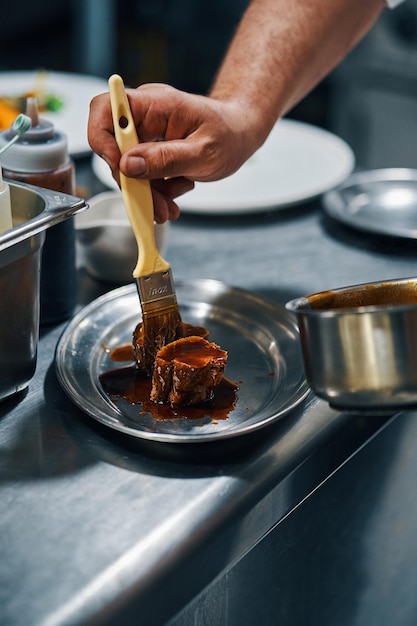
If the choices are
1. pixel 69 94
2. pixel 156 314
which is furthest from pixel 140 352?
pixel 69 94

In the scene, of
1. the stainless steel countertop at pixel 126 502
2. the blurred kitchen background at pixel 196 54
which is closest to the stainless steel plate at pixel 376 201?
the stainless steel countertop at pixel 126 502

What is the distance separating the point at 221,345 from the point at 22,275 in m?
0.33

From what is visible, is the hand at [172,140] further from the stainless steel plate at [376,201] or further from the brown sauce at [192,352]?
the stainless steel plate at [376,201]

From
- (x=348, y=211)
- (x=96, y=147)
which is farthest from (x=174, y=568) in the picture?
(x=348, y=211)

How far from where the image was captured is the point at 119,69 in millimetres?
A: 3854

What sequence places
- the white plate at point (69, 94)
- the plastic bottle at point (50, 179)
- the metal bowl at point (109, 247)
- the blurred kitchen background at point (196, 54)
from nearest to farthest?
the plastic bottle at point (50, 179) → the metal bowl at point (109, 247) → the white plate at point (69, 94) → the blurred kitchen background at point (196, 54)

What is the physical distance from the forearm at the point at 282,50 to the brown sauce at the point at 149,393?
46 cm

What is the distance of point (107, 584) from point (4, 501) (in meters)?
0.16

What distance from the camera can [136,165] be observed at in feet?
3.24

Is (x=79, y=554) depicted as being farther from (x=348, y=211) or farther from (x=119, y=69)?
(x=119, y=69)

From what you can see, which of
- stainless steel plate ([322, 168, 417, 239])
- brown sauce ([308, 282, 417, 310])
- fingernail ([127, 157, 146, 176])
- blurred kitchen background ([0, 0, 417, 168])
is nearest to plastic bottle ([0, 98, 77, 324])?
fingernail ([127, 157, 146, 176])

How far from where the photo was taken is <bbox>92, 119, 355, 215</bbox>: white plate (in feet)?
5.22

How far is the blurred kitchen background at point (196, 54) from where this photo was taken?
10.4 ft

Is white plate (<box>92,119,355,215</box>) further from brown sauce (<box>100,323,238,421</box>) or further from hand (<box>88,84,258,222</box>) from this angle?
brown sauce (<box>100,323,238,421</box>)
